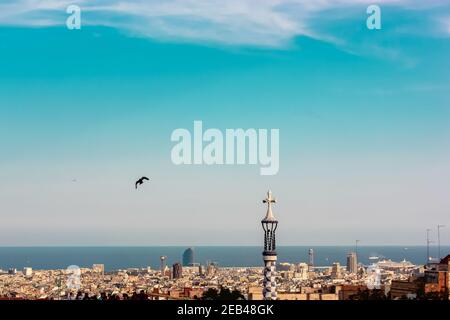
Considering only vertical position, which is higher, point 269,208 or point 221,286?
point 269,208

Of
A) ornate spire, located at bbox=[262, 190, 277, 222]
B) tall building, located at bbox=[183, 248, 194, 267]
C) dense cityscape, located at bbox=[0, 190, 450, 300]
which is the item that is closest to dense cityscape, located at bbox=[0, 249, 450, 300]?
dense cityscape, located at bbox=[0, 190, 450, 300]

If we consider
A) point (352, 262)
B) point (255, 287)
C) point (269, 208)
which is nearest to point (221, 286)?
point (255, 287)

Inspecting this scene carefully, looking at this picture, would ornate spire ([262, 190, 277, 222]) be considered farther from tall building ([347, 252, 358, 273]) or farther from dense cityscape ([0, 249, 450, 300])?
tall building ([347, 252, 358, 273])

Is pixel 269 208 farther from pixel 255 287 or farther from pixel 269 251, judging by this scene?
pixel 255 287

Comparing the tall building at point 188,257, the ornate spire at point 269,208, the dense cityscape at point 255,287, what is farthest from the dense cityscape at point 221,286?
the tall building at point 188,257

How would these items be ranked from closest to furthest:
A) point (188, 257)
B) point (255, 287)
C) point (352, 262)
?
point (255, 287)
point (352, 262)
point (188, 257)

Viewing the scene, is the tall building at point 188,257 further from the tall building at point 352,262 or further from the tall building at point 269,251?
the tall building at point 269,251
